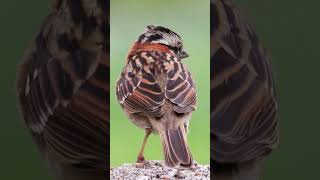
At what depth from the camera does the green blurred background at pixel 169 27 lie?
5488 mm

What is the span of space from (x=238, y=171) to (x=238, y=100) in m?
0.43

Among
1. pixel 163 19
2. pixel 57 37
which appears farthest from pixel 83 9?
pixel 163 19

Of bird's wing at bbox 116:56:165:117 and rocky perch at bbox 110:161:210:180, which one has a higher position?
bird's wing at bbox 116:56:165:117

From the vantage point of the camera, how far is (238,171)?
19.6ft

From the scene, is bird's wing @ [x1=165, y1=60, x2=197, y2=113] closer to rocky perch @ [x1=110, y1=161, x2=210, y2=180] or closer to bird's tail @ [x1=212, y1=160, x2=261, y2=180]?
rocky perch @ [x1=110, y1=161, x2=210, y2=180]

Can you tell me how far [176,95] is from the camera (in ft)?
18.1

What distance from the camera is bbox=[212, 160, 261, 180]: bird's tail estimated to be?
582cm

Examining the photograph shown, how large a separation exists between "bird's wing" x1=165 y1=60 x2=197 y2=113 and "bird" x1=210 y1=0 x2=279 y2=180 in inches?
6.1

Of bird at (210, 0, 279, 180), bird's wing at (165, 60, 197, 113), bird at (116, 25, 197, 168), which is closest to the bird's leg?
bird at (116, 25, 197, 168)

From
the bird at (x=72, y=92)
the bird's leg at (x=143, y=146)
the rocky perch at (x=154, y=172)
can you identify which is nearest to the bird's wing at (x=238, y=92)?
the rocky perch at (x=154, y=172)

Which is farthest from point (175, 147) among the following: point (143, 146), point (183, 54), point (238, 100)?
point (238, 100)

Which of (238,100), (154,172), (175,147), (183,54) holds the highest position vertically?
(183,54)

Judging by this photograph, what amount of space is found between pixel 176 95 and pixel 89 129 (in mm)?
551

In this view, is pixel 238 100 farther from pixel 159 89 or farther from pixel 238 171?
pixel 159 89
